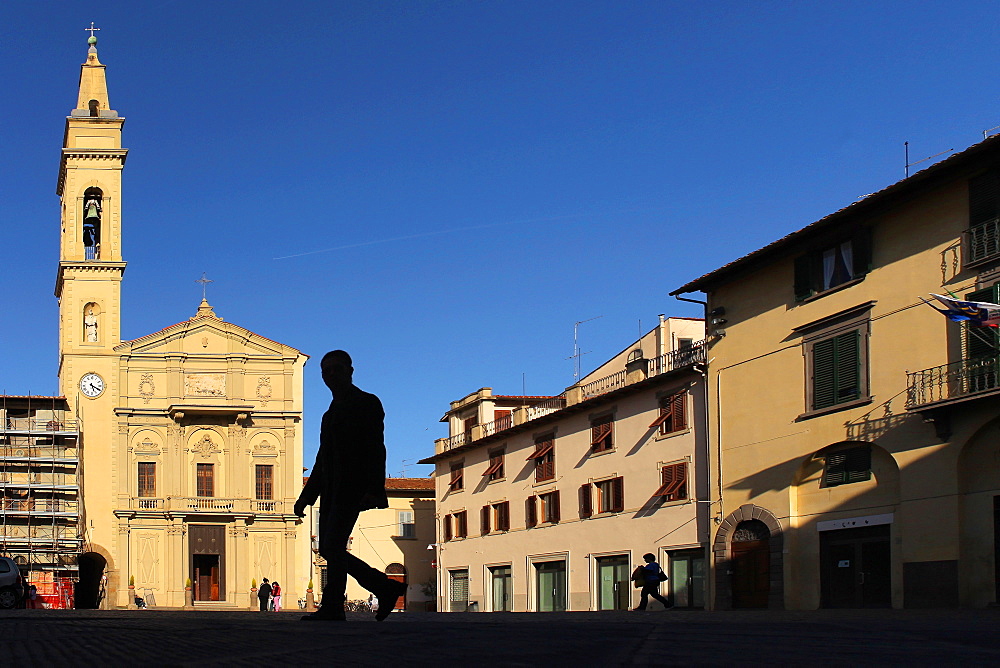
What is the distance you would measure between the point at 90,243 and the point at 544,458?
1009 inches

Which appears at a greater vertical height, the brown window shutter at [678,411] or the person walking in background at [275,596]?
the brown window shutter at [678,411]

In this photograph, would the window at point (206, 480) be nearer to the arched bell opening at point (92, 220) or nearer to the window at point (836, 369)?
the arched bell opening at point (92, 220)

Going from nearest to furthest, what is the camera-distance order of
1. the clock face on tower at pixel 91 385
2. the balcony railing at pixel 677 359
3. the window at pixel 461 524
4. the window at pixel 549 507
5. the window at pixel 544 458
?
the balcony railing at pixel 677 359, the window at pixel 549 507, the window at pixel 544 458, the window at pixel 461 524, the clock face on tower at pixel 91 385

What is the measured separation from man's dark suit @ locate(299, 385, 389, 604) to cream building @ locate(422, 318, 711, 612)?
26976 millimetres

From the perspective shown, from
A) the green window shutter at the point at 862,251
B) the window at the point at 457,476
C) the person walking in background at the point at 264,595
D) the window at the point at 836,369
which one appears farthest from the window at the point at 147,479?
the green window shutter at the point at 862,251

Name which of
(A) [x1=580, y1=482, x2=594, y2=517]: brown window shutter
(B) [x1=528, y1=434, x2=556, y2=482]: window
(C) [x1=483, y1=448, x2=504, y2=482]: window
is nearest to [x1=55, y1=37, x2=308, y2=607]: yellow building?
(C) [x1=483, y1=448, x2=504, y2=482]: window

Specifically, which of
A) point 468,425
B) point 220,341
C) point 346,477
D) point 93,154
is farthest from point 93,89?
point 346,477

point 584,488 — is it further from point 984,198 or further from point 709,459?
point 984,198

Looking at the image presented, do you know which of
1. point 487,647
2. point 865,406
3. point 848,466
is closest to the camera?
point 487,647

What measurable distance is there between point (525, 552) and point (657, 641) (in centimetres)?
4336

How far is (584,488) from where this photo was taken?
46.2 meters

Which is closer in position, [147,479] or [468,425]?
[468,425]

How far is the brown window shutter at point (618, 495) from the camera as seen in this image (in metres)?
43.7

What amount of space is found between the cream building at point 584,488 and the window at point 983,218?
37.0 feet
